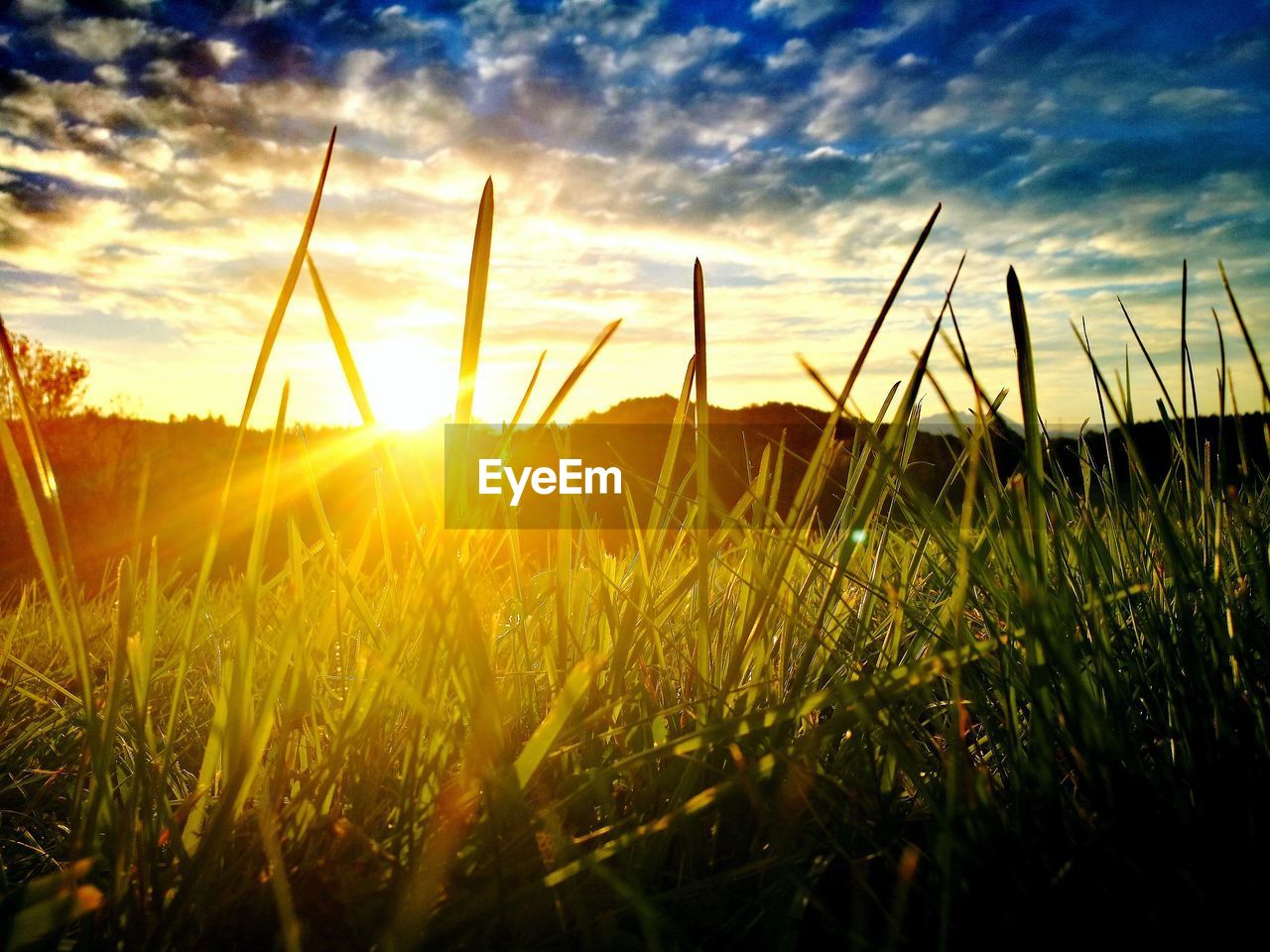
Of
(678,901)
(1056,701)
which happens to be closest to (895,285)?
(1056,701)

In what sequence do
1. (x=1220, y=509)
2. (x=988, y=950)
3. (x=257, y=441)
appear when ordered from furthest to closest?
1. (x=257, y=441)
2. (x=1220, y=509)
3. (x=988, y=950)

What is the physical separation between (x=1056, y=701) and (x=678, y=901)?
29cm

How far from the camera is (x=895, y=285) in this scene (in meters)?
0.49

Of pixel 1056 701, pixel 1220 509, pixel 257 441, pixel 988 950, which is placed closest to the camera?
pixel 988 950

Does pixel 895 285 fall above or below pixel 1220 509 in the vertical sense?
above

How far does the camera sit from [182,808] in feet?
1.91

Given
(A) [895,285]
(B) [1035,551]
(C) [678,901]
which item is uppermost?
(A) [895,285]

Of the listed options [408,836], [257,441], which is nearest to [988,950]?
[408,836]

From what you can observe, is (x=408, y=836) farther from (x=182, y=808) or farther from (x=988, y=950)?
(x=988, y=950)

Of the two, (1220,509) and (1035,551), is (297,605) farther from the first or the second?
(1220,509)

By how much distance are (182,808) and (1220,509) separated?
91cm

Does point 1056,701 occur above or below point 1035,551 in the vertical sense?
below

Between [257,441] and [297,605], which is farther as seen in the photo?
[257,441]

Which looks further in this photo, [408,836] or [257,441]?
[257,441]
